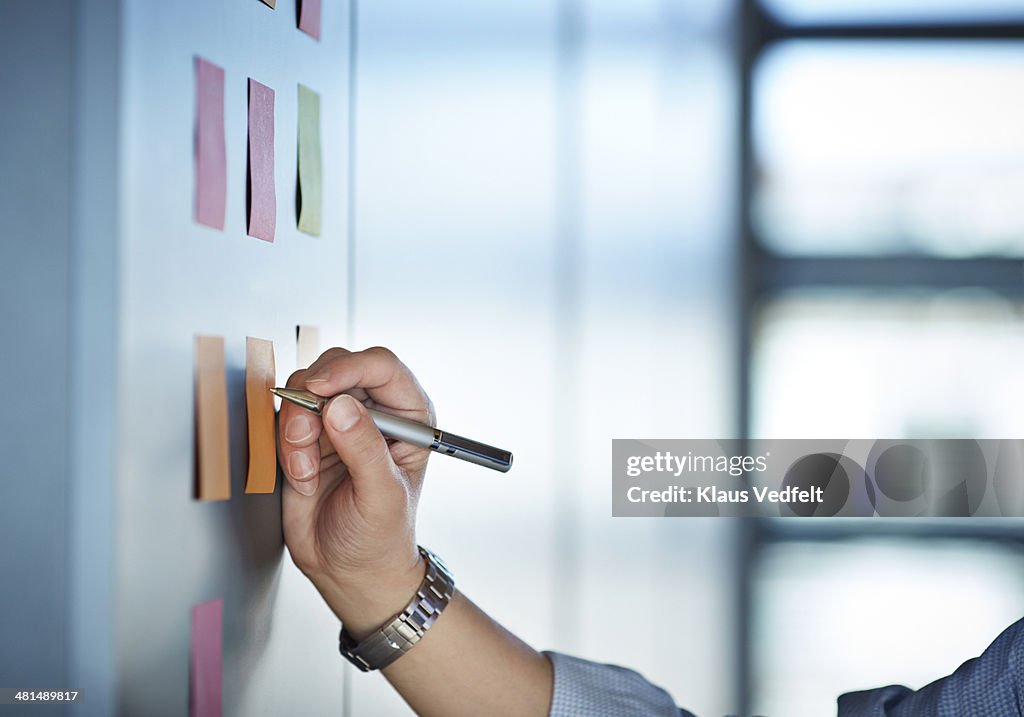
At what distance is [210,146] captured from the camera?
1.14ft

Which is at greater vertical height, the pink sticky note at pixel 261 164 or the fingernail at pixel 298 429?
the pink sticky note at pixel 261 164

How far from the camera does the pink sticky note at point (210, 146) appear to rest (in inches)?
13.3

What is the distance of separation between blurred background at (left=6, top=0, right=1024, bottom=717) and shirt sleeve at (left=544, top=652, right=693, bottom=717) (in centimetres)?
34

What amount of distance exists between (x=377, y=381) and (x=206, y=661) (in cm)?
16

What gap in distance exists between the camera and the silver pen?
0.40 m

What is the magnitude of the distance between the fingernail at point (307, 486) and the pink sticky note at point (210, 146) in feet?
0.44

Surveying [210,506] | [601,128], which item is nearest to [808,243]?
[601,128]

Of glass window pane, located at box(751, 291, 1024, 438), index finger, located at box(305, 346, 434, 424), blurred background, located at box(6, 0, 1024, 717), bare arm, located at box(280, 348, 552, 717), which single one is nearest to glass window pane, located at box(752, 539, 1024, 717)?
blurred background, located at box(6, 0, 1024, 717)

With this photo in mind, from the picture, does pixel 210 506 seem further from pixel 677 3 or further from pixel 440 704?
pixel 677 3

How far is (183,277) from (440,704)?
0.31 meters

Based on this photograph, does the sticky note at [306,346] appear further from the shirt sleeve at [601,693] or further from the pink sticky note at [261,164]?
the shirt sleeve at [601,693]

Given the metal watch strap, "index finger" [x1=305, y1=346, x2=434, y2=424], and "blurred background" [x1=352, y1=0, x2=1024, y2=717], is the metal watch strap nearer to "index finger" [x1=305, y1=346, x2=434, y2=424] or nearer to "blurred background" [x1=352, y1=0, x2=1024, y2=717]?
"index finger" [x1=305, y1=346, x2=434, y2=424]

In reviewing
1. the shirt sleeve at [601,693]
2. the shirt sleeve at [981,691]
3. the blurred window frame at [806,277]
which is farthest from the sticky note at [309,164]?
the blurred window frame at [806,277]

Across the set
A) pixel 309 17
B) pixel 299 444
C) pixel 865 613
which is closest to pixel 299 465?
pixel 299 444
